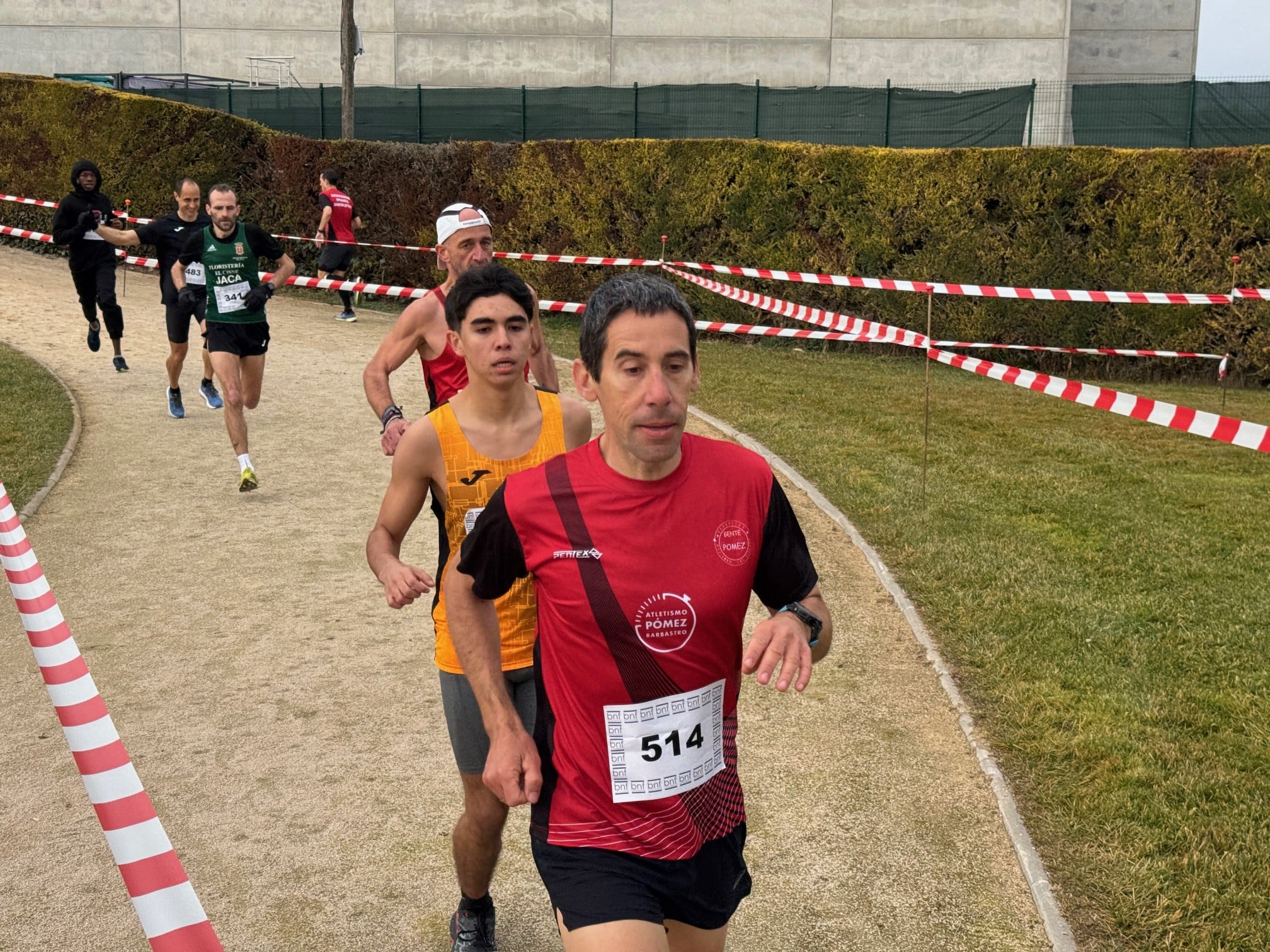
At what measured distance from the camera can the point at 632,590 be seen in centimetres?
279

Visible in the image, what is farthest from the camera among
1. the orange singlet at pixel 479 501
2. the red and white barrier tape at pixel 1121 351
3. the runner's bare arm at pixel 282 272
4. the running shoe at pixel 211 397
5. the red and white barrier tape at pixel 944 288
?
the red and white barrier tape at pixel 1121 351

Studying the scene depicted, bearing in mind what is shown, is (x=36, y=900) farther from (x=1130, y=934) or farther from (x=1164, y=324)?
(x=1164, y=324)

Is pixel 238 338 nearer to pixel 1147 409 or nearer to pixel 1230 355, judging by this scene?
pixel 1147 409

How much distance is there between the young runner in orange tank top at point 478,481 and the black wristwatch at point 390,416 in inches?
42.9

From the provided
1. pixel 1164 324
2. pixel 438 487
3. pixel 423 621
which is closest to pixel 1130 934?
pixel 438 487

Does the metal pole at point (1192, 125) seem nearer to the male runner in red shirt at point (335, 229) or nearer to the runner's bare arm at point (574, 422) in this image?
the male runner in red shirt at point (335, 229)

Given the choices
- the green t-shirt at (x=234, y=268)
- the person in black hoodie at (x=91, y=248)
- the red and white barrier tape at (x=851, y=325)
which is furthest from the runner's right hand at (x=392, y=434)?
the person in black hoodie at (x=91, y=248)

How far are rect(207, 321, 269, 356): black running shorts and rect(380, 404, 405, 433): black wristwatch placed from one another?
16.7 ft

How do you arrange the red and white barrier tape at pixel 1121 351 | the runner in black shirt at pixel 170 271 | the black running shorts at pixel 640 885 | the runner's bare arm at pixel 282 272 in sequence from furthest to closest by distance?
the red and white barrier tape at pixel 1121 351 → the runner in black shirt at pixel 170 271 → the runner's bare arm at pixel 282 272 → the black running shorts at pixel 640 885

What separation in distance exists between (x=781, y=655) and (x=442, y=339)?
3642 millimetres

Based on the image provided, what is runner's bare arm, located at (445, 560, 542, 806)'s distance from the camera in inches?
113

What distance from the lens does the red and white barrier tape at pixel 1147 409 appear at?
7027 mm

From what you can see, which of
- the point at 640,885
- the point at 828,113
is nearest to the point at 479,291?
the point at 640,885

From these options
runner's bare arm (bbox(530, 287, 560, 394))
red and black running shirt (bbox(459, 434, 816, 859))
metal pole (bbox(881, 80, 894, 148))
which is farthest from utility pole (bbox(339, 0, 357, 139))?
red and black running shirt (bbox(459, 434, 816, 859))
